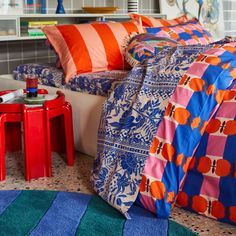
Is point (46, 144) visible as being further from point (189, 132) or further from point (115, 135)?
point (189, 132)

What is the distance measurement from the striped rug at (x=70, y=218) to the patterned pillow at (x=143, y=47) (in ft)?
3.09

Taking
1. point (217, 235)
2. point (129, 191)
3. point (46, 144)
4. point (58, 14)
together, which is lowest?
point (217, 235)

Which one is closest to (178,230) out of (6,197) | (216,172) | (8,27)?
(216,172)

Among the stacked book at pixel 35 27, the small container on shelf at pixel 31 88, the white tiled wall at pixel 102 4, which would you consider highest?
the white tiled wall at pixel 102 4

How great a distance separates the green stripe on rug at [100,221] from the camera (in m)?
1.82

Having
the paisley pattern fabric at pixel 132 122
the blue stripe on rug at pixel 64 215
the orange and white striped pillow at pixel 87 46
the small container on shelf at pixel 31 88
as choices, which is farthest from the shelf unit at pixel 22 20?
the blue stripe on rug at pixel 64 215

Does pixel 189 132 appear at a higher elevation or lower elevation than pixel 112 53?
lower

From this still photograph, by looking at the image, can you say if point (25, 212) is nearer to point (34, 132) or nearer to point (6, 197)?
point (6, 197)

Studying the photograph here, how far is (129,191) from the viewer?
1.98 m

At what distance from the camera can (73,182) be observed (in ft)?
7.70

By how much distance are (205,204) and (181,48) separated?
782 mm

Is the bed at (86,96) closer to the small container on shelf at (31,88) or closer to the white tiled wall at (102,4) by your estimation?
the small container on shelf at (31,88)

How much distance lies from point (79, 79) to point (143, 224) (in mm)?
1157

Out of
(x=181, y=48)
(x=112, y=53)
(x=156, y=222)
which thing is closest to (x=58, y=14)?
(x=112, y=53)
